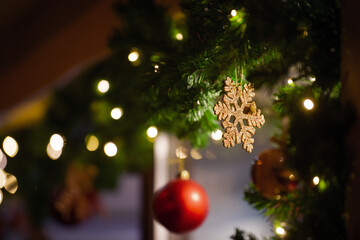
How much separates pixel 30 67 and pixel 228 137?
174 centimetres

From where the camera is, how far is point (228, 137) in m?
0.58

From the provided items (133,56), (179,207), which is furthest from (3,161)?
(179,207)

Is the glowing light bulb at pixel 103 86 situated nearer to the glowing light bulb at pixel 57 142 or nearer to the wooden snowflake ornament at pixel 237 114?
the glowing light bulb at pixel 57 142

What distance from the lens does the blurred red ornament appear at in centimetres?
72

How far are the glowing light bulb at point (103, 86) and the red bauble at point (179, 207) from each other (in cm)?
58

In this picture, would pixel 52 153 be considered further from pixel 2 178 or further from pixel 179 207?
pixel 179 207

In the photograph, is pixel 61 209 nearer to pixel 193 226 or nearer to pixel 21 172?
pixel 21 172

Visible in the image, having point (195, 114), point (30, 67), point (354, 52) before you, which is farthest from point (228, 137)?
point (30, 67)

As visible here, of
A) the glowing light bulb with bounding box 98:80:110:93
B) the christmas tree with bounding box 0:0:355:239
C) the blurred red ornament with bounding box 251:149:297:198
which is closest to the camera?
the christmas tree with bounding box 0:0:355:239

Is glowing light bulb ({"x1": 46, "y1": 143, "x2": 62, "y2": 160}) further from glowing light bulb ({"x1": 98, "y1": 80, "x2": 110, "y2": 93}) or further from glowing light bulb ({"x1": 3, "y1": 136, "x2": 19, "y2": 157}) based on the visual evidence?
glowing light bulb ({"x1": 98, "y1": 80, "x2": 110, "y2": 93})

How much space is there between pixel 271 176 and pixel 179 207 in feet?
0.65

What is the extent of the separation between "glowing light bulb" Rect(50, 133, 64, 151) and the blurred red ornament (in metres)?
0.97

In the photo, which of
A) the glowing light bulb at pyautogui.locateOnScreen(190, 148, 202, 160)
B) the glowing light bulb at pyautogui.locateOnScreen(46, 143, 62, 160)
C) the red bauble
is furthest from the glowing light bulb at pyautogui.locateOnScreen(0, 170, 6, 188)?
the red bauble

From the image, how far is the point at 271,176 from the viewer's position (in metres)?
0.73
